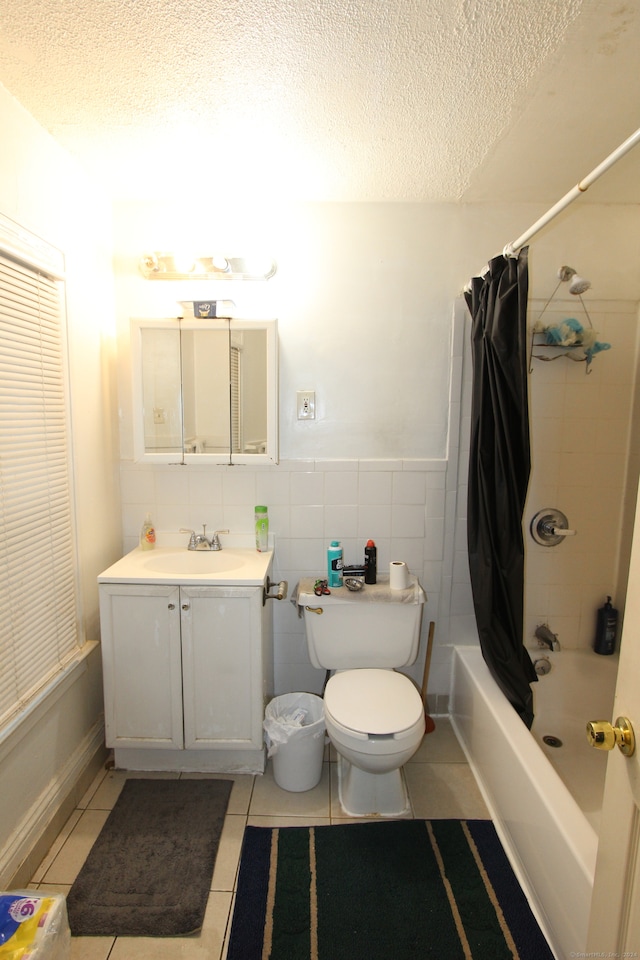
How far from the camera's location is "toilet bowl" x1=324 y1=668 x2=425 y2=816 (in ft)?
5.14

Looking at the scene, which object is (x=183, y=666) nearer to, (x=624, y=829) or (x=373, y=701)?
(x=373, y=701)

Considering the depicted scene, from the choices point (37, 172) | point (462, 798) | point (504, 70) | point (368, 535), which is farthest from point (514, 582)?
point (37, 172)

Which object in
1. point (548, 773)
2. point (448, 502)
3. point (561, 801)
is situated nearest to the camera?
point (561, 801)

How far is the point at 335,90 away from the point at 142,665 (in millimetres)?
2063

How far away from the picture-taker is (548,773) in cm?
145

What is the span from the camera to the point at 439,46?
1.21 meters

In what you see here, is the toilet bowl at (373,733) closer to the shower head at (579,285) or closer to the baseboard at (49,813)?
the baseboard at (49,813)

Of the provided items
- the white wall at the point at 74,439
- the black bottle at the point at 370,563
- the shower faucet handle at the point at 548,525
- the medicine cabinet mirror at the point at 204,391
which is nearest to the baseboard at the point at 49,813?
the white wall at the point at 74,439

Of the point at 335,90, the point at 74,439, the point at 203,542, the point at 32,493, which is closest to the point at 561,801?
the point at 203,542

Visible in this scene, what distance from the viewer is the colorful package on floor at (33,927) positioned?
1.07 metres

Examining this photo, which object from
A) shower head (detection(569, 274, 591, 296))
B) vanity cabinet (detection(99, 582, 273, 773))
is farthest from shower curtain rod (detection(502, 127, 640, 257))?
vanity cabinet (detection(99, 582, 273, 773))

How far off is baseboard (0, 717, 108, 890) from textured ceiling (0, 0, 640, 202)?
88.6 inches

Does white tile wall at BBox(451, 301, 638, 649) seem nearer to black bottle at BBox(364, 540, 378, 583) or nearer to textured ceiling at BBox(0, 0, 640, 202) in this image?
black bottle at BBox(364, 540, 378, 583)

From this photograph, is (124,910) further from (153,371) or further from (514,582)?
(153,371)
